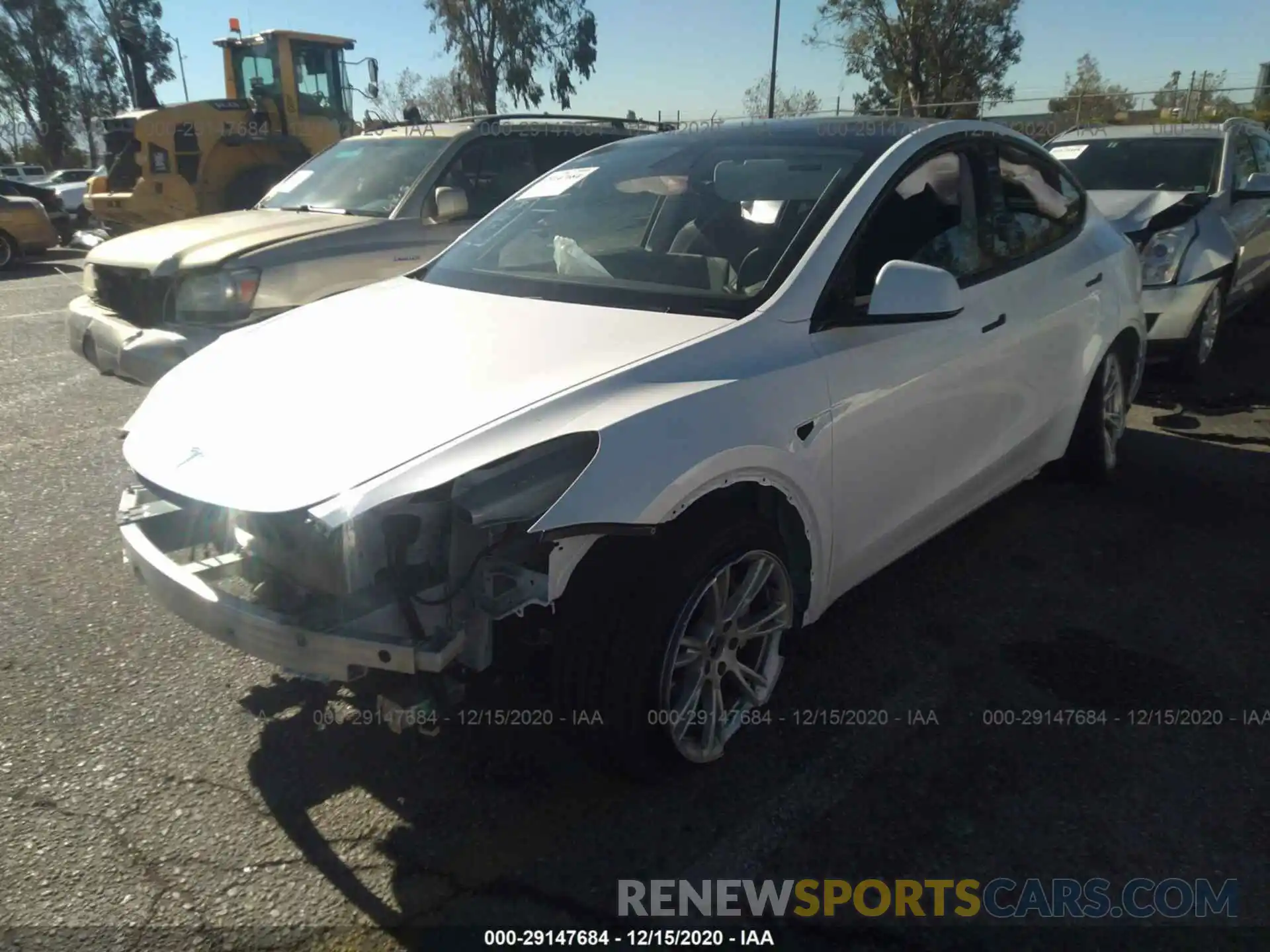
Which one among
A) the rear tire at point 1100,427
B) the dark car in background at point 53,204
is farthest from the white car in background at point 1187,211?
the dark car in background at point 53,204

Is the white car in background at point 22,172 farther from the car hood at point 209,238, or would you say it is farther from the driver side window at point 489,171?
the driver side window at point 489,171

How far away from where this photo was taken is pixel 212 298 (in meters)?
5.40

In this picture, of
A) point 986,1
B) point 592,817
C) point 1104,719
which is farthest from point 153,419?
point 986,1

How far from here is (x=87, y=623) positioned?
3619 millimetres

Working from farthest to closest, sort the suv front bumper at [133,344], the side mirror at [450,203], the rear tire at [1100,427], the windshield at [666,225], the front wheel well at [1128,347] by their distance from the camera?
the side mirror at [450,203] → the suv front bumper at [133,344] → the front wheel well at [1128,347] → the rear tire at [1100,427] → the windshield at [666,225]

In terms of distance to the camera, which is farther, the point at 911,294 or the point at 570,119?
the point at 570,119

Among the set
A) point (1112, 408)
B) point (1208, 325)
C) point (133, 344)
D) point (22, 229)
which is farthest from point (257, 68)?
point (1112, 408)

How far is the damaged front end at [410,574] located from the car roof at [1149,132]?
787cm

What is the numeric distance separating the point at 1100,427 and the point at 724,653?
288cm

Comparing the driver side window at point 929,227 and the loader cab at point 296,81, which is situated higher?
the loader cab at point 296,81

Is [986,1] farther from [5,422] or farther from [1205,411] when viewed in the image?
[5,422]

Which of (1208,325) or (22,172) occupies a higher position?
(22,172)

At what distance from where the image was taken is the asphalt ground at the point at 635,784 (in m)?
2.34

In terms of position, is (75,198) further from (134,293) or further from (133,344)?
(133,344)
